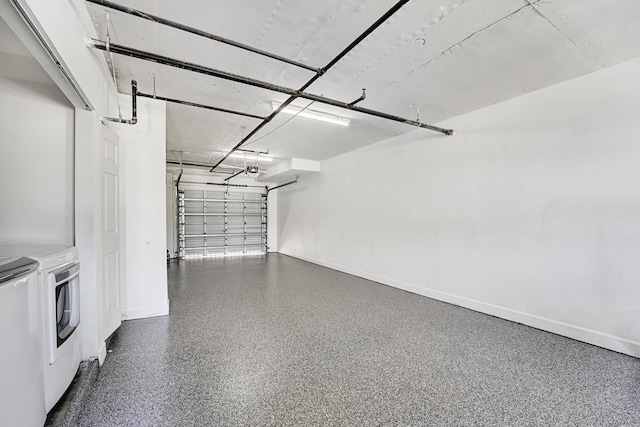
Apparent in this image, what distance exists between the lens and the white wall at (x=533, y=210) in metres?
2.77

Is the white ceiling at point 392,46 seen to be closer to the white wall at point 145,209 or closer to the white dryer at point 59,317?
the white wall at point 145,209

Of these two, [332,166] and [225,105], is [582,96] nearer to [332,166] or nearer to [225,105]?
[225,105]

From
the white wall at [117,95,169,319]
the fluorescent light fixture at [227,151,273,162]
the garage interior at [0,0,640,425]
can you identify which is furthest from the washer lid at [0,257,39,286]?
the fluorescent light fixture at [227,151,273,162]

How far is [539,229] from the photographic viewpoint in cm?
332

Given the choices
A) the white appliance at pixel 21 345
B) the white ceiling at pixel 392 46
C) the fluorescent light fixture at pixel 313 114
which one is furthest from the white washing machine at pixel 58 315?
the fluorescent light fixture at pixel 313 114

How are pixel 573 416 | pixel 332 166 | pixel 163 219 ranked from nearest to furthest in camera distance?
pixel 573 416 < pixel 163 219 < pixel 332 166

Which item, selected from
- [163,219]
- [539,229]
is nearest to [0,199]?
[163,219]

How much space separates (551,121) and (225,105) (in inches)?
158

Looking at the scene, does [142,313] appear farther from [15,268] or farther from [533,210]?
[533,210]

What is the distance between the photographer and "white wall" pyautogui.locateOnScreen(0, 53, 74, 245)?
2109 millimetres

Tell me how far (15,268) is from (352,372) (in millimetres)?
2229

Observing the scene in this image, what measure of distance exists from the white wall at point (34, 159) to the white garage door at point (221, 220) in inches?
285

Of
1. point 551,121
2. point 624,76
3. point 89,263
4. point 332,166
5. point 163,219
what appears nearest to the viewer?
point 89,263

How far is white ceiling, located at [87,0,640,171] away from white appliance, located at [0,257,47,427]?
1.89 metres
